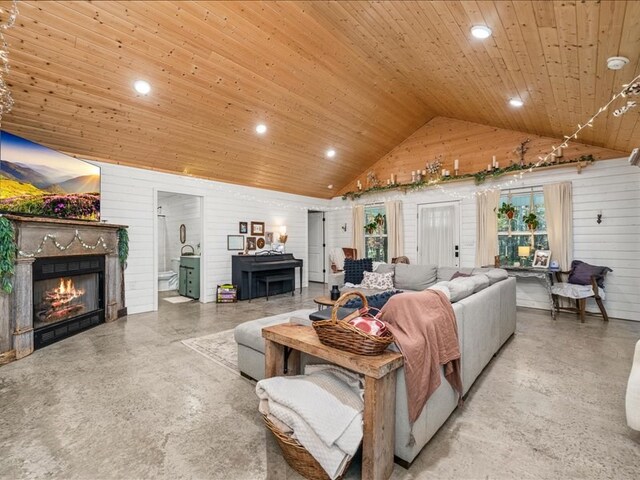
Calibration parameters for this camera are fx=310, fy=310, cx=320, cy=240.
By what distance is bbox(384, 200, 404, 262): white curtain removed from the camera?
283 inches

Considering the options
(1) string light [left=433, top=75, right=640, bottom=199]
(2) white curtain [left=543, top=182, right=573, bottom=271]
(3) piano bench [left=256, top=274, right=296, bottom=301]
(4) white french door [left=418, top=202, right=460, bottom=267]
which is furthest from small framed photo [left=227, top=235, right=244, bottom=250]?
(2) white curtain [left=543, top=182, right=573, bottom=271]

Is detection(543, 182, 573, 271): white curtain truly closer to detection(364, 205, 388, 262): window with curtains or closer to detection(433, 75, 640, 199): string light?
detection(433, 75, 640, 199): string light

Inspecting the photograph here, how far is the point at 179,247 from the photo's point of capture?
7.83m

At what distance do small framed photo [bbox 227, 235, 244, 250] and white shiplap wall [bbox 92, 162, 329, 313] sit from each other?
0.09 meters

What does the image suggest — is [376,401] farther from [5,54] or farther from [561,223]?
[561,223]

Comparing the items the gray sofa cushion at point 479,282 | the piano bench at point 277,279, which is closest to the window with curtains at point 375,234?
the piano bench at point 277,279

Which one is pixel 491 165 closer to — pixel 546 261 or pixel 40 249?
pixel 546 261

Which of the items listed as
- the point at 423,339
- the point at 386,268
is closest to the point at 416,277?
the point at 386,268

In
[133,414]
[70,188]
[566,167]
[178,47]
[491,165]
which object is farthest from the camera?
[491,165]

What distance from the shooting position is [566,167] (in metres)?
5.18

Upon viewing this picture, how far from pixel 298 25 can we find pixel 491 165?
14.3 ft

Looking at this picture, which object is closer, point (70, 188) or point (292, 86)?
point (70, 188)

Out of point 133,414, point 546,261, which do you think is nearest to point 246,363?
point 133,414

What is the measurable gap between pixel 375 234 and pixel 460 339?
577cm
